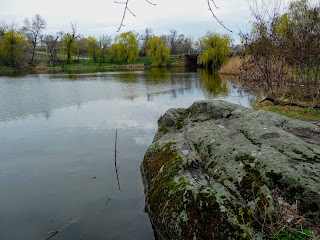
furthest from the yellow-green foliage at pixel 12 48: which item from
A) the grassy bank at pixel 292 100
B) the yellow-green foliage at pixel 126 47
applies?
the grassy bank at pixel 292 100

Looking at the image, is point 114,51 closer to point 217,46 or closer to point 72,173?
point 217,46

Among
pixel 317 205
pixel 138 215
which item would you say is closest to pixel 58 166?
pixel 138 215

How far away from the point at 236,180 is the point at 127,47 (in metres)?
69.7

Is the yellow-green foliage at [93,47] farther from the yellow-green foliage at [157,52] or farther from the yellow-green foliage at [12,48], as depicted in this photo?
the yellow-green foliage at [12,48]

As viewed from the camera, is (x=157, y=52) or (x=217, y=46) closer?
(x=217, y=46)

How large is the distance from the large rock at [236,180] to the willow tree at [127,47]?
6733 centimetres

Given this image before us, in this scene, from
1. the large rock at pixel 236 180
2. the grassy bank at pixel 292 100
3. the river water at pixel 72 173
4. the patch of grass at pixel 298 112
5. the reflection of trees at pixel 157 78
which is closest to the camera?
the large rock at pixel 236 180

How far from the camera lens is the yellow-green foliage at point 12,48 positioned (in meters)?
55.5

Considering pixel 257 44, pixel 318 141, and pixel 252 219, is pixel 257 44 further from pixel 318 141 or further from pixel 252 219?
pixel 252 219

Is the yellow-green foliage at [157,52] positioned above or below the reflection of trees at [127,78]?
above

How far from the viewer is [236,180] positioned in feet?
12.6

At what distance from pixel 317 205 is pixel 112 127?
9.18 meters

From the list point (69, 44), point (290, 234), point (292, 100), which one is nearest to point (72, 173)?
point (290, 234)

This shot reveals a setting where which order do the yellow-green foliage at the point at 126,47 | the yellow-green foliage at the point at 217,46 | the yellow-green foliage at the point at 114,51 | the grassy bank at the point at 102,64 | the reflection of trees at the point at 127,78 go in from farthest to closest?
1. the yellow-green foliage at the point at 114,51
2. the yellow-green foliage at the point at 126,47
3. the grassy bank at the point at 102,64
4. the yellow-green foliage at the point at 217,46
5. the reflection of trees at the point at 127,78
